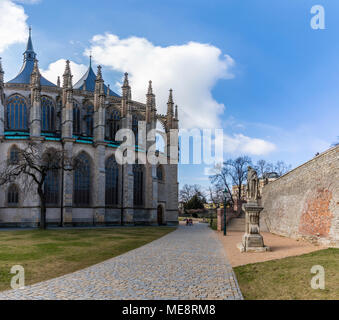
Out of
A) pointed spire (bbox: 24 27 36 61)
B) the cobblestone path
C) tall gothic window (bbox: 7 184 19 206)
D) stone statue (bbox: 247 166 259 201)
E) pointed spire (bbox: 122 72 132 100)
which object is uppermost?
pointed spire (bbox: 24 27 36 61)

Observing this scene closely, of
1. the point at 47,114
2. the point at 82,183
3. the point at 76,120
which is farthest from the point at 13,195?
the point at 76,120

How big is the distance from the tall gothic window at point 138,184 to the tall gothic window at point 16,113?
582 inches

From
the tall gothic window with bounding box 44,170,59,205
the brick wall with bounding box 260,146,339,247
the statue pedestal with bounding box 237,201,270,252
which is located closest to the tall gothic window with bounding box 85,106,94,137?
the tall gothic window with bounding box 44,170,59,205

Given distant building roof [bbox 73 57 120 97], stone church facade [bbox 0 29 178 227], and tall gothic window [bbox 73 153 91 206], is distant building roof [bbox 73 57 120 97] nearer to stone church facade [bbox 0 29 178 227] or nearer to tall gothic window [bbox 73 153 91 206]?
stone church facade [bbox 0 29 178 227]

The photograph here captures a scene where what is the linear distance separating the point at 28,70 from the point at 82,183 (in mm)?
20868

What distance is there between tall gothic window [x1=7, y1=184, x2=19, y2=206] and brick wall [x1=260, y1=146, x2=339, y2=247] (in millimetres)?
25911

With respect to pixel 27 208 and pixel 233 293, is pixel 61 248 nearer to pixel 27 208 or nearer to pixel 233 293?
pixel 233 293

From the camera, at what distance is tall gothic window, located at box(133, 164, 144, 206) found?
40875mm

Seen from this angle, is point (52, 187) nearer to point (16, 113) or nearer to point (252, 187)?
point (16, 113)

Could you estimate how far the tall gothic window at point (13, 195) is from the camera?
3259 cm

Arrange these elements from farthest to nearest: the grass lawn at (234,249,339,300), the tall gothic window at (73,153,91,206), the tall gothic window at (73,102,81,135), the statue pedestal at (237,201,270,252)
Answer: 1. the tall gothic window at (73,102,81,135)
2. the tall gothic window at (73,153,91,206)
3. the statue pedestal at (237,201,270,252)
4. the grass lawn at (234,249,339,300)

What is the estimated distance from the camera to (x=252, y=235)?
14914mm
